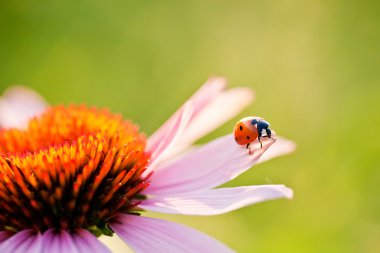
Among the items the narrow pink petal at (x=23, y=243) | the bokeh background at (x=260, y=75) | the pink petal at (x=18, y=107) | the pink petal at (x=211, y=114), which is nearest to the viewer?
the narrow pink petal at (x=23, y=243)

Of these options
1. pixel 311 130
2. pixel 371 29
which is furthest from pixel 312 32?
pixel 311 130

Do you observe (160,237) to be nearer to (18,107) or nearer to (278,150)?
(278,150)

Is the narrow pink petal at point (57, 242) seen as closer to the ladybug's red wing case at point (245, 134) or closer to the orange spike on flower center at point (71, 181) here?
Answer: the orange spike on flower center at point (71, 181)

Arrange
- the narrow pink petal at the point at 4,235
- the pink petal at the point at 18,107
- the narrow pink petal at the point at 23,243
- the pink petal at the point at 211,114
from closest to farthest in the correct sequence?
the narrow pink petal at the point at 23,243 < the narrow pink petal at the point at 4,235 < the pink petal at the point at 211,114 < the pink petal at the point at 18,107

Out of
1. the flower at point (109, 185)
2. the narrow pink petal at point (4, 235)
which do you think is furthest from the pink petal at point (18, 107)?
the narrow pink petal at point (4, 235)

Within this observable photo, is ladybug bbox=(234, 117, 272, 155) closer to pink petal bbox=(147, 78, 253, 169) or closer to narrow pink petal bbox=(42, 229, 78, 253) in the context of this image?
pink petal bbox=(147, 78, 253, 169)

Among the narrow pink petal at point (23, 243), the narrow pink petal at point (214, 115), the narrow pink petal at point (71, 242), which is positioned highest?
the narrow pink petal at point (214, 115)

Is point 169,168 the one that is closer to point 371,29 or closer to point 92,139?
point 92,139
